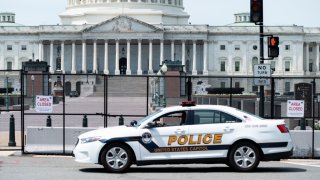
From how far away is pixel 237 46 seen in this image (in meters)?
152

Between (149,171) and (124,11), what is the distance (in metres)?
138

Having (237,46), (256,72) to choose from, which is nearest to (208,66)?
(237,46)

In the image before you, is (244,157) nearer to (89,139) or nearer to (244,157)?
(244,157)

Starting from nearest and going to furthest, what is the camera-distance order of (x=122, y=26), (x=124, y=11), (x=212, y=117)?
(x=212, y=117) → (x=122, y=26) → (x=124, y=11)

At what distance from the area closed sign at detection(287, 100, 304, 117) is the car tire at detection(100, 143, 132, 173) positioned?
27.9ft

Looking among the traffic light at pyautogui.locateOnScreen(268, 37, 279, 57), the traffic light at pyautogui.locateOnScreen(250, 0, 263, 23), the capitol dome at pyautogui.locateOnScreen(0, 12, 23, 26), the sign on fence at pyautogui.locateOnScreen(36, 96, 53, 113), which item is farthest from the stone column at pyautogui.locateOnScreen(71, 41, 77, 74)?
the traffic light at pyautogui.locateOnScreen(250, 0, 263, 23)

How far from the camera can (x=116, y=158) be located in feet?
77.4

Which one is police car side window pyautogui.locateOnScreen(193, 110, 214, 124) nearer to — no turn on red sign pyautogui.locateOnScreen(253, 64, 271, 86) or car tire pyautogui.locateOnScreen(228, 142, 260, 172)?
car tire pyautogui.locateOnScreen(228, 142, 260, 172)

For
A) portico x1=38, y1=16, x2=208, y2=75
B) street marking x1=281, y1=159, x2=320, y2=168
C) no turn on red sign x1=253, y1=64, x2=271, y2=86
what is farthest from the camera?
portico x1=38, y1=16, x2=208, y2=75

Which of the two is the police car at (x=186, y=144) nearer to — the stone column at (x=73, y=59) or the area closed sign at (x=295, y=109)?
the area closed sign at (x=295, y=109)

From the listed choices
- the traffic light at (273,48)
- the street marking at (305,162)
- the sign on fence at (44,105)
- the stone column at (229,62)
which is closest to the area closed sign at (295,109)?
the traffic light at (273,48)

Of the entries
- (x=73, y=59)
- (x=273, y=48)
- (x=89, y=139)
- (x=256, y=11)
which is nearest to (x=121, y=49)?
(x=73, y=59)

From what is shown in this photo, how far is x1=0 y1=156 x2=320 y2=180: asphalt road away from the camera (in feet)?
74.0

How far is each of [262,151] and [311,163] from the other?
13.1 ft
